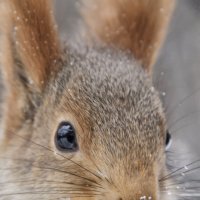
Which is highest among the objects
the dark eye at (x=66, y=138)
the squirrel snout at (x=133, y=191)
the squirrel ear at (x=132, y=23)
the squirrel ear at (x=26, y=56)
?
the squirrel ear at (x=132, y=23)

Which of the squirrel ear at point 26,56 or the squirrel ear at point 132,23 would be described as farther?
the squirrel ear at point 132,23

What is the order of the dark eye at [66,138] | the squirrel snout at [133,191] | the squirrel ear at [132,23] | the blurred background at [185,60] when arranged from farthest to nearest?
the blurred background at [185,60] < the squirrel ear at [132,23] < the dark eye at [66,138] < the squirrel snout at [133,191]

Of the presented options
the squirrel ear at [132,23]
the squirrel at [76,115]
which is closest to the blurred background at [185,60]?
the squirrel ear at [132,23]

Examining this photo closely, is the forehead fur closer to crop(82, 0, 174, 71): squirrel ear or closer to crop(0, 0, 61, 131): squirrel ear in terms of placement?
crop(0, 0, 61, 131): squirrel ear

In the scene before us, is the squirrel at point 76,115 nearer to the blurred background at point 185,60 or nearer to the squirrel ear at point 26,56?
the squirrel ear at point 26,56

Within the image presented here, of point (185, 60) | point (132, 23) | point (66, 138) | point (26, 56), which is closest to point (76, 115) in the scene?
point (66, 138)

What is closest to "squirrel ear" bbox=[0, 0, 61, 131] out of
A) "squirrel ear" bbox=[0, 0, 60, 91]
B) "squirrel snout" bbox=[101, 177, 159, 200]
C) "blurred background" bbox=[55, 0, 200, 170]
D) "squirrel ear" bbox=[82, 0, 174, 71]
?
"squirrel ear" bbox=[0, 0, 60, 91]

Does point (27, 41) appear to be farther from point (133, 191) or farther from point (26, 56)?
point (133, 191)

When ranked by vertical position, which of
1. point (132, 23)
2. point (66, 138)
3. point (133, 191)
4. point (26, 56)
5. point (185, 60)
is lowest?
point (133, 191)

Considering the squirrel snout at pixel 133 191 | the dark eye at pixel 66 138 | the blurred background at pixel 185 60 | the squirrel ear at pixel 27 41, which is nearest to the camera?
the squirrel snout at pixel 133 191
